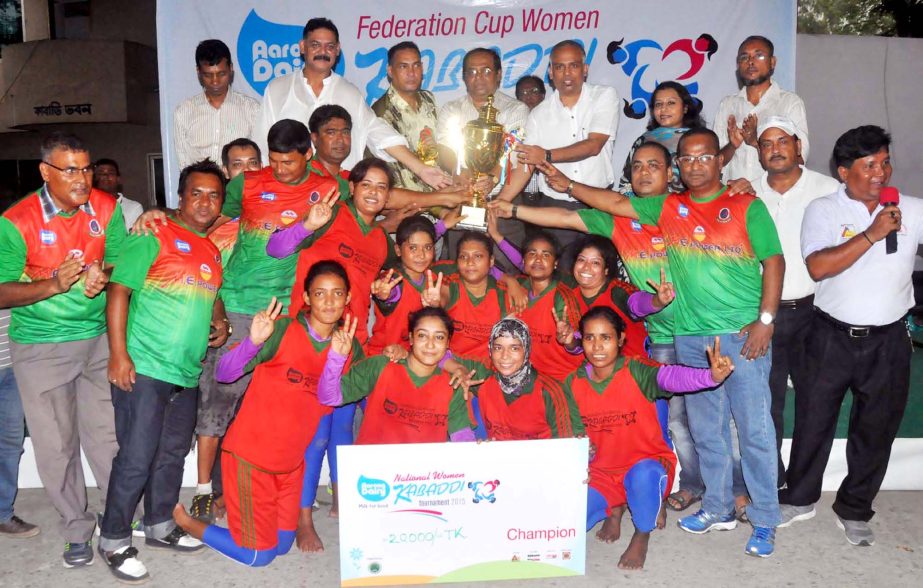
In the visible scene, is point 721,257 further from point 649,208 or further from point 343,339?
point 343,339

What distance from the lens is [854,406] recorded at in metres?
4.16

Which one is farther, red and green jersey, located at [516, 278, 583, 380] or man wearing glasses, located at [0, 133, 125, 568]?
red and green jersey, located at [516, 278, 583, 380]

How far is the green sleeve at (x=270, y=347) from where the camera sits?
3713mm

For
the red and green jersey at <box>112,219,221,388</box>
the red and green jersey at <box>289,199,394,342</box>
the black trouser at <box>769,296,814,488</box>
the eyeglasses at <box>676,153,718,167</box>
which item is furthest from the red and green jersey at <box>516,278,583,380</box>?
the red and green jersey at <box>112,219,221,388</box>

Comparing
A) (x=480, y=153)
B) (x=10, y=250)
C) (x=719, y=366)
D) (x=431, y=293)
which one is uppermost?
(x=480, y=153)

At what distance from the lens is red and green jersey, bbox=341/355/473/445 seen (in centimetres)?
383

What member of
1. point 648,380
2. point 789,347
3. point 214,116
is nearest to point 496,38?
point 214,116

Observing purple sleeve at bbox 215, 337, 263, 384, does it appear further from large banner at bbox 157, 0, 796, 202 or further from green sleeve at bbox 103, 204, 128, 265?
large banner at bbox 157, 0, 796, 202

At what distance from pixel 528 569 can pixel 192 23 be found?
502 centimetres

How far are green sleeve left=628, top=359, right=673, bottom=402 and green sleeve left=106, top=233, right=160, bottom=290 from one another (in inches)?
92.7

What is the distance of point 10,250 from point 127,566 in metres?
1.53

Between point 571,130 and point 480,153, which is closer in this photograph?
point 480,153

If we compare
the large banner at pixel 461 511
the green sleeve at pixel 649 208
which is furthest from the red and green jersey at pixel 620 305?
the large banner at pixel 461 511

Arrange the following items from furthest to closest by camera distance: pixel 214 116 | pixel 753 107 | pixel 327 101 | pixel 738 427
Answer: pixel 214 116 → pixel 327 101 → pixel 753 107 → pixel 738 427
